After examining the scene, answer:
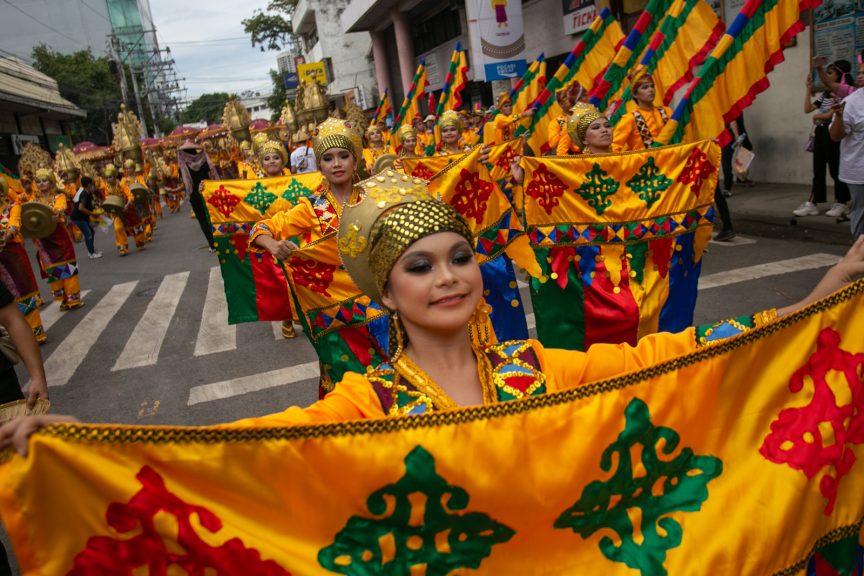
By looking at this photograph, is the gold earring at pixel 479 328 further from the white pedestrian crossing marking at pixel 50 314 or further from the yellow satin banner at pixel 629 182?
the white pedestrian crossing marking at pixel 50 314

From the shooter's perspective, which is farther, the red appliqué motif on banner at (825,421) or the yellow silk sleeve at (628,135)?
the yellow silk sleeve at (628,135)

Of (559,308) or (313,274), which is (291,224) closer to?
(313,274)

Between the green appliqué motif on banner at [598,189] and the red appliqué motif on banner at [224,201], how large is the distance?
3.83 m

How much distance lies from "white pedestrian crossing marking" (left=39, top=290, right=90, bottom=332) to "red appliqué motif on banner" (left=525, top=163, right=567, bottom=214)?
7558 mm

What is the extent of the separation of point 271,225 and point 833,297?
310 centimetres

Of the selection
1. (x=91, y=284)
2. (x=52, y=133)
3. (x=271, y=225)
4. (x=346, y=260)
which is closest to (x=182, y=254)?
(x=91, y=284)

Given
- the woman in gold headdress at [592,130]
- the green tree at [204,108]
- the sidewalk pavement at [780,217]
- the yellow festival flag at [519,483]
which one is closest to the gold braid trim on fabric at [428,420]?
the yellow festival flag at [519,483]

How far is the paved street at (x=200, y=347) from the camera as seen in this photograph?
5738 millimetres

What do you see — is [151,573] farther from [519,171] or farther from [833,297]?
[519,171]

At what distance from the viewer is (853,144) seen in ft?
21.5

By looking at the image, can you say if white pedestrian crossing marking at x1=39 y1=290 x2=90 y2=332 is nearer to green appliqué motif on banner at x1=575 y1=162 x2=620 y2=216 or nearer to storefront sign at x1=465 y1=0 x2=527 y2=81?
green appliqué motif on banner at x1=575 y1=162 x2=620 y2=216

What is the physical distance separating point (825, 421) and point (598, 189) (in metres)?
2.68

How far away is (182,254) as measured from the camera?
14.7 metres

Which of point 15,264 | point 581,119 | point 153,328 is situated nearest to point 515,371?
point 581,119
